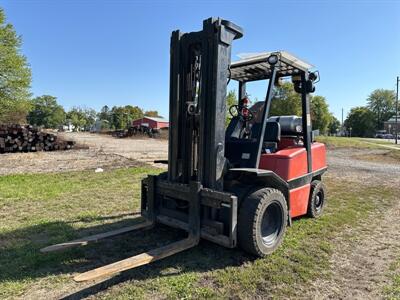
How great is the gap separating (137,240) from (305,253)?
2.40 m

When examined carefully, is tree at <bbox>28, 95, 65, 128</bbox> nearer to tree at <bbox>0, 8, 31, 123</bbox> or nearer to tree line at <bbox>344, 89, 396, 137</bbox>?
tree at <bbox>0, 8, 31, 123</bbox>

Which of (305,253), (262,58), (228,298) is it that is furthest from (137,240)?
(262,58)

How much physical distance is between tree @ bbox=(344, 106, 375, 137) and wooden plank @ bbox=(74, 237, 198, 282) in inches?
3999

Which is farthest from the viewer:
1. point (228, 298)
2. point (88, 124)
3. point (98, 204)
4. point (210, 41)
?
point (88, 124)

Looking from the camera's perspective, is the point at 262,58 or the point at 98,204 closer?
the point at 262,58

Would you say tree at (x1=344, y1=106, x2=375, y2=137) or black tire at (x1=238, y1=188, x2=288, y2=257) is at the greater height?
tree at (x1=344, y1=106, x2=375, y2=137)

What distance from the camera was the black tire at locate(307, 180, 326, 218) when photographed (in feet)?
20.3

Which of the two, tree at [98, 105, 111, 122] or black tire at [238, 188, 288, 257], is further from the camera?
tree at [98, 105, 111, 122]

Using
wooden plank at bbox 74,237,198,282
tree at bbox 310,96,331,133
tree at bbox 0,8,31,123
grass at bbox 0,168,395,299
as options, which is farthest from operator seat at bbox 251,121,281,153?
tree at bbox 310,96,331,133

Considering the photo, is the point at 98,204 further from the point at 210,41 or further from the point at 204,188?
the point at 210,41

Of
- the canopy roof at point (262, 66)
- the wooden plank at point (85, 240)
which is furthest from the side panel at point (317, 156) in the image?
the wooden plank at point (85, 240)

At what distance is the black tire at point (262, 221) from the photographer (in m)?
4.15

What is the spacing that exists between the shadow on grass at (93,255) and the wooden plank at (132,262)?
0.24 meters

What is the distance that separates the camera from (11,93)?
26.9 m
